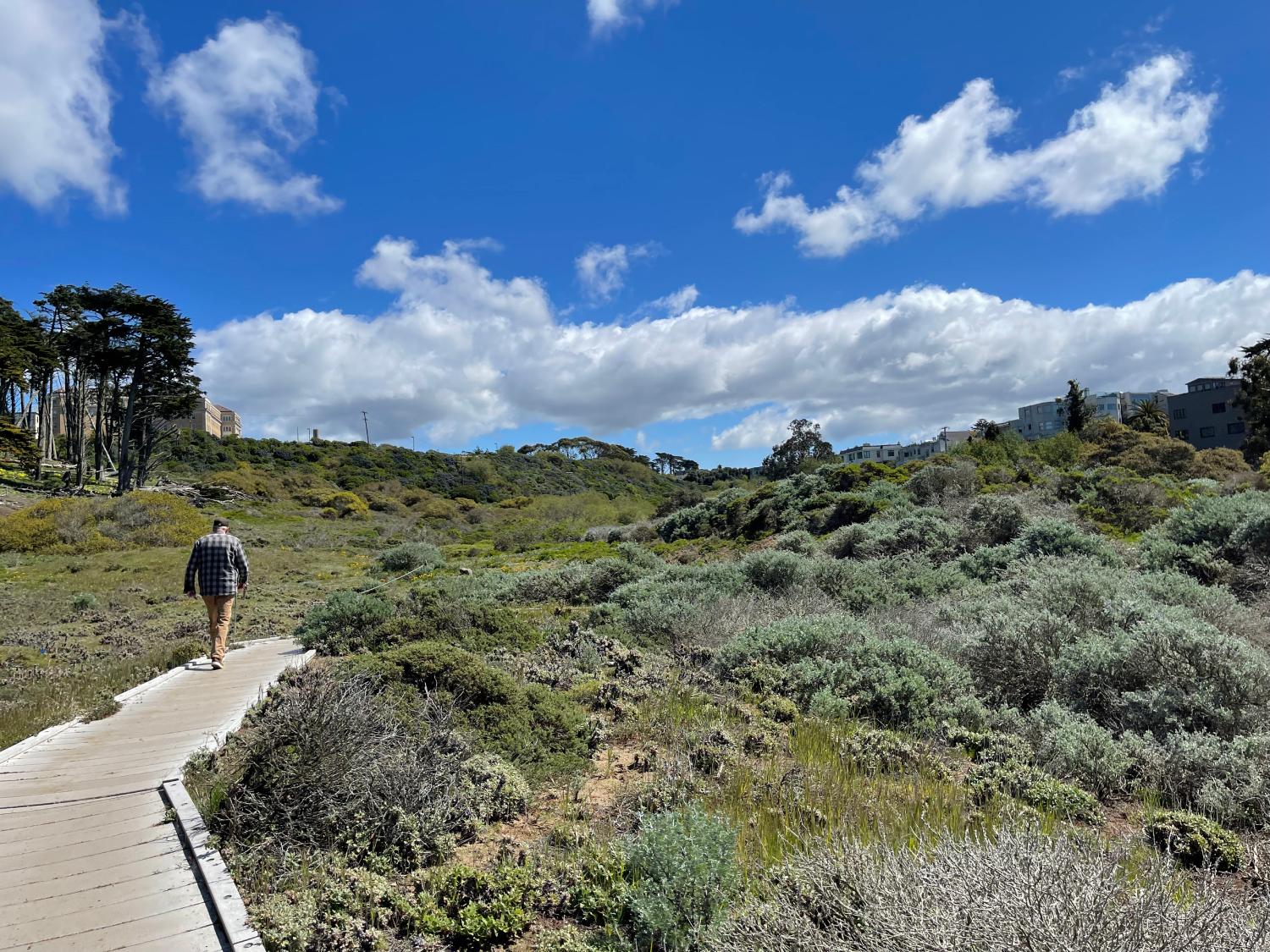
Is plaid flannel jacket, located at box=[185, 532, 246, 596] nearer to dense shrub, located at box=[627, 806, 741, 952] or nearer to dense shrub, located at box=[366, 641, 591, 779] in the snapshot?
dense shrub, located at box=[366, 641, 591, 779]

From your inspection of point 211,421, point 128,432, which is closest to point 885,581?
point 128,432

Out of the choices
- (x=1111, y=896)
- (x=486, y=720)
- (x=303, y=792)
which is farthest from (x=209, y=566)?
(x=1111, y=896)

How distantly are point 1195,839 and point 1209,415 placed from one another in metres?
83.4

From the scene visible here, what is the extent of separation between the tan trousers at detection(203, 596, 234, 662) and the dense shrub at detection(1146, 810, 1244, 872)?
9.01 metres

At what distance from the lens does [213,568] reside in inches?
323

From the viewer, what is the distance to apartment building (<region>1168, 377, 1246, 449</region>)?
6469 cm

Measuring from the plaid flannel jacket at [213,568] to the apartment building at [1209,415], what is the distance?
3125 inches

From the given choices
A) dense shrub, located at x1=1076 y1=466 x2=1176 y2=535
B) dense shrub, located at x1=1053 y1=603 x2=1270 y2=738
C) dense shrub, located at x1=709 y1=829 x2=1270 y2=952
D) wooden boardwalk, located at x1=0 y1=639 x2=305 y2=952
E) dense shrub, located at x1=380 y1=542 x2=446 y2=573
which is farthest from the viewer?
dense shrub, located at x1=380 y1=542 x2=446 y2=573

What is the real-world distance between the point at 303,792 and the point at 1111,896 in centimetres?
400

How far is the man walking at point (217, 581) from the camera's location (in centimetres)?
814

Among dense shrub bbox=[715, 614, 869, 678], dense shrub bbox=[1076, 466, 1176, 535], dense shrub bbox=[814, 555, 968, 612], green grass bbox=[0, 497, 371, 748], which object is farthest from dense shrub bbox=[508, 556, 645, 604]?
dense shrub bbox=[1076, 466, 1176, 535]

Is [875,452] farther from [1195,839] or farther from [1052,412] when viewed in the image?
[1195,839]

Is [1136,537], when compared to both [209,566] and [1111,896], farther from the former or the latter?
[209,566]

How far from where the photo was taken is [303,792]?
401 centimetres
